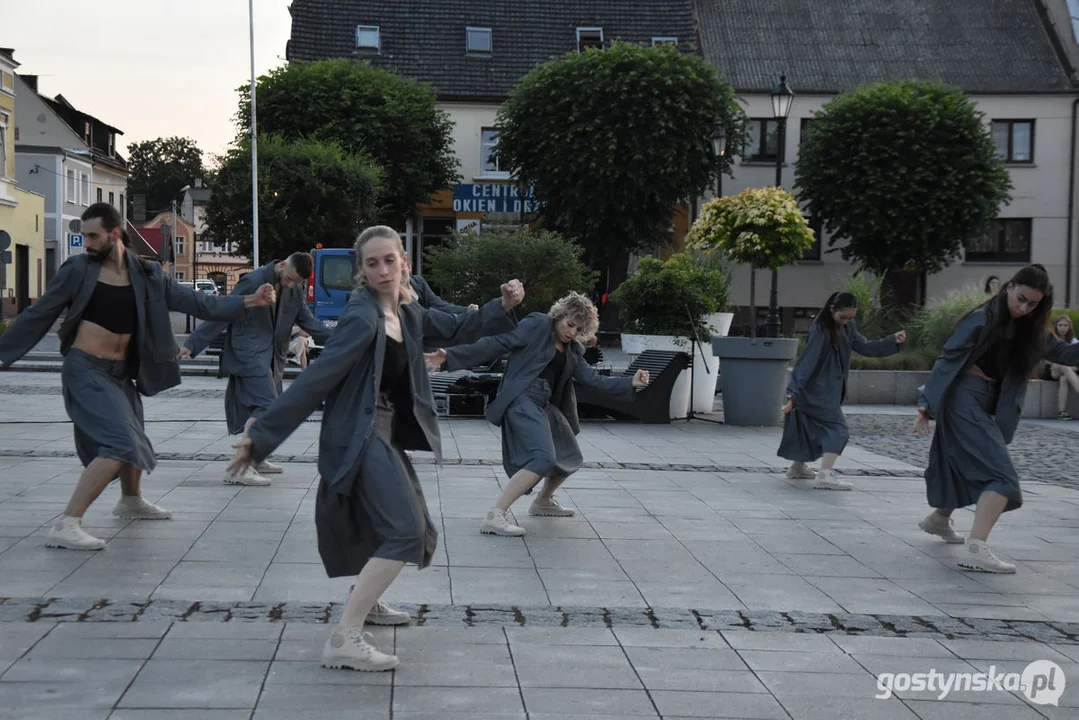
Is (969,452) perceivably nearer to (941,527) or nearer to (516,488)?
(941,527)

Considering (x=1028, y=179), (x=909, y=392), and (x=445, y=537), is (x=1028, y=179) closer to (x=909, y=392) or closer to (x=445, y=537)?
(x=909, y=392)

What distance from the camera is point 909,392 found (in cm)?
2105

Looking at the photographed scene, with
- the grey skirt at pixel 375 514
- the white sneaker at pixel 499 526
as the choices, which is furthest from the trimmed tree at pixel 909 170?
the grey skirt at pixel 375 514

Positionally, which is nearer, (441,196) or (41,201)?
(441,196)

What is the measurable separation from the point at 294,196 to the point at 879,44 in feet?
66.3

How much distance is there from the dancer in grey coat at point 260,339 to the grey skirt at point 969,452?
4849 mm

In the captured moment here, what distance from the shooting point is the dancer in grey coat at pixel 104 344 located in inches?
283

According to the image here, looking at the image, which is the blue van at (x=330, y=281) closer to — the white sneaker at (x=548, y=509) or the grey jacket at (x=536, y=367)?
the white sneaker at (x=548, y=509)

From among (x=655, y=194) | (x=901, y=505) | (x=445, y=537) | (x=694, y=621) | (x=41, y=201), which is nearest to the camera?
(x=694, y=621)

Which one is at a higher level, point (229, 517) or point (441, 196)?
point (441, 196)

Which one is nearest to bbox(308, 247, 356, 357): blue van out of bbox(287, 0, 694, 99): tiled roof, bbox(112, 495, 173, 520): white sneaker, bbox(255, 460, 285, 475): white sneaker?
bbox(287, 0, 694, 99): tiled roof

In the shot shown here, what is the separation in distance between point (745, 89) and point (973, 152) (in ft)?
25.6

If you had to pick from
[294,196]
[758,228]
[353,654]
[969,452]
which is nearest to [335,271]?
[294,196]

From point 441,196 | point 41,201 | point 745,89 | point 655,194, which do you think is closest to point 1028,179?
point 745,89
